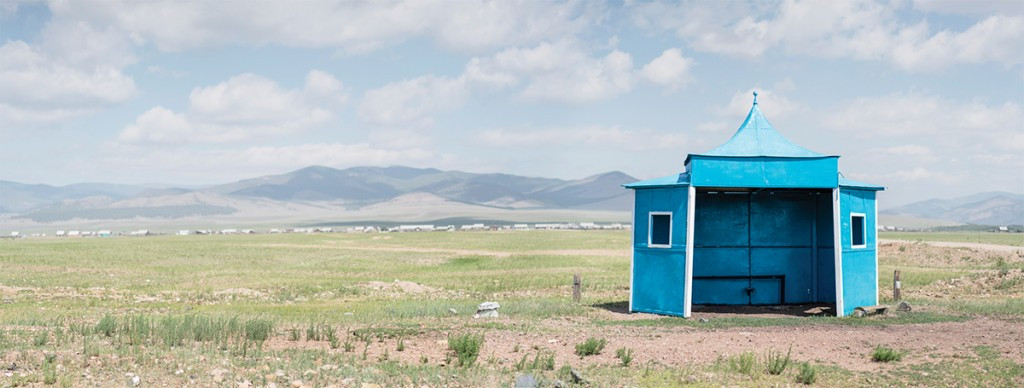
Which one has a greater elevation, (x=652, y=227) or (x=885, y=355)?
(x=652, y=227)

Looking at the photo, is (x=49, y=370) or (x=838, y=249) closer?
(x=49, y=370)

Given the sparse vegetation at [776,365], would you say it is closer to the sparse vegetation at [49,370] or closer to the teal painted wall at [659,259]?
the teal painted wall at [659,259]

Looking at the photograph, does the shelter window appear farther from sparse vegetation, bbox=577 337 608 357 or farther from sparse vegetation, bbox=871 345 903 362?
sparse vegetation, bbox=871 345 903 362

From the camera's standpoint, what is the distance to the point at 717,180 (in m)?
24.3

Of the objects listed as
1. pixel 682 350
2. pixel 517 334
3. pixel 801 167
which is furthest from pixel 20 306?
pixel 801 167

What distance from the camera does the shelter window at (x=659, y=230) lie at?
83.1 ft

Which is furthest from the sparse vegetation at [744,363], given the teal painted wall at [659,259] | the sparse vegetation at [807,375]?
the teal painted wall at [659,259]

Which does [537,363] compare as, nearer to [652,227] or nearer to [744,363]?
[744,363]

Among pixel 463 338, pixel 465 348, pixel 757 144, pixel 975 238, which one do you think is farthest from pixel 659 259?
pixel 975 238

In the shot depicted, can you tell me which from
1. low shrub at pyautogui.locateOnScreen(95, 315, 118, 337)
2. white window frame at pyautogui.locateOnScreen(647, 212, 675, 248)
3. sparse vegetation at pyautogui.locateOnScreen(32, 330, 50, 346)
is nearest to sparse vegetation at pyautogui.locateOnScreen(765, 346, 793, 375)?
white window frame at pyautogui.locateOnScreen(647, 212, 675, 248)

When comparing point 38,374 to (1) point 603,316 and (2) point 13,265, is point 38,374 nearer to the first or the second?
(1) point 603,316

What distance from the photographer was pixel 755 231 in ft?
92.0

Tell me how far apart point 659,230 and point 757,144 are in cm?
382

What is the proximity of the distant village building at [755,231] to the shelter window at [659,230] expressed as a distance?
0.10 ft
